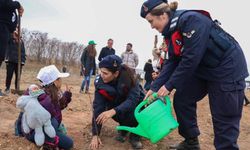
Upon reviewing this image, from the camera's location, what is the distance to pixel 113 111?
3.69 m

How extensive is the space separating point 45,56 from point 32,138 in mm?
35049

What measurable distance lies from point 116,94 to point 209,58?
1.38 m

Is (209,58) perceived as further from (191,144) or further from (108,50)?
(108,50)

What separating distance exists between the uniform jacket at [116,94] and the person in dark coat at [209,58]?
87cm

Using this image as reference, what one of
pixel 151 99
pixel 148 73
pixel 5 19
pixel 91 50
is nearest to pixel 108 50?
pixel 91 50

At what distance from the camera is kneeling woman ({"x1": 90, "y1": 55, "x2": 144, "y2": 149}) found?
387 centimetres

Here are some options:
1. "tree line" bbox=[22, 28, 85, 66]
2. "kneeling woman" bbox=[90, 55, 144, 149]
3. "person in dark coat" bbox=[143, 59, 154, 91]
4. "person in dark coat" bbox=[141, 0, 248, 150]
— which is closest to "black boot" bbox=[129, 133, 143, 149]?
"kneeling woman" bbox=[90, 55, 144, 149]

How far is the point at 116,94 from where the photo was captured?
4.05 m

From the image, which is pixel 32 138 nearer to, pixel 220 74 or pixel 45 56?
pixel 220 74

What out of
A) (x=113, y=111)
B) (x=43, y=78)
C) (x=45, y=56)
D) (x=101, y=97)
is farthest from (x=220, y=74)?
(x=45, y=56)

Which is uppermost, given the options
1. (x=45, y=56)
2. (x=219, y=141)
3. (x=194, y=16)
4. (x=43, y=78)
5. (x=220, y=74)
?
(x=194, y=16)

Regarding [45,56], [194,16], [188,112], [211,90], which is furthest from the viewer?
[45,56]

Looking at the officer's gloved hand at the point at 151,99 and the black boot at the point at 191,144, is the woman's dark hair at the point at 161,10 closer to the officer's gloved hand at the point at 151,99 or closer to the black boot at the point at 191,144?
the officer's gloved hand at the point at 151,99

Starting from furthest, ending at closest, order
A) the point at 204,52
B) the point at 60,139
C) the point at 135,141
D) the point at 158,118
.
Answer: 1. the point at 135,141
2. the point at 60,139
3. the point at 158,118
4. the point at 204,52
